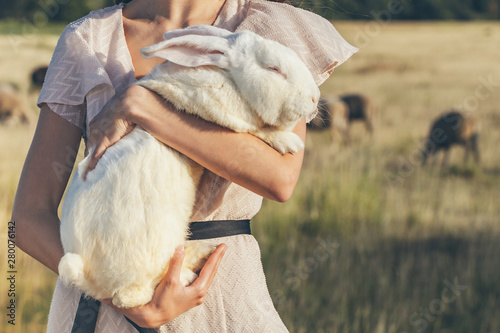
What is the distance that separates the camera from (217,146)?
1.47 metres

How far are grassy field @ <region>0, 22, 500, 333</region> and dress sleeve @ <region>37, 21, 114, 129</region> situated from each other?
90cm

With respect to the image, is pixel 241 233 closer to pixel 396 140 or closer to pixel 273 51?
pixel 273 51

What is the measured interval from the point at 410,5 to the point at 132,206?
508 inches

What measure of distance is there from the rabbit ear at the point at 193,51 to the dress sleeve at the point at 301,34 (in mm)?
284

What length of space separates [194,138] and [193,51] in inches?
8.4

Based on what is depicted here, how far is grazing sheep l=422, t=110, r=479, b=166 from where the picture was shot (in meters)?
6.44

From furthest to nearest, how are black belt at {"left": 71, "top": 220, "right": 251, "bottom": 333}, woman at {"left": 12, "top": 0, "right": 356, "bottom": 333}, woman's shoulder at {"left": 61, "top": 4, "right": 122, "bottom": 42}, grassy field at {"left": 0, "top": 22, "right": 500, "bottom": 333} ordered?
grassy field at {"left": 0, "top": 22, "right": 500, "bottom": 333}, woman's shoulder at {"left": 61, "top": 4, "right": 122, "bottom": 42}, black belt at {"left": 71, "top": 220, "right": 251, "bottom": 333}, woman at {"left": 12, "top": 0, "right": 356, "bottom": 333}

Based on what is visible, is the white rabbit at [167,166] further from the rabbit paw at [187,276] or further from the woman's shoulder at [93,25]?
the woman's shoulder at [93,25]

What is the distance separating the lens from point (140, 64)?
5.71 feet

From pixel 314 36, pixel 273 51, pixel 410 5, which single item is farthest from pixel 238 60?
pixel 410 5

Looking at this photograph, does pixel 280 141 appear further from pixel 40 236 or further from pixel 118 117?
pixel 40 236

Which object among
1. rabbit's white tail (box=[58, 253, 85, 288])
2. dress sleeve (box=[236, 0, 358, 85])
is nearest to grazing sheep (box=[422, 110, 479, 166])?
dress sleeve (box=[236, 0, 358, 85])

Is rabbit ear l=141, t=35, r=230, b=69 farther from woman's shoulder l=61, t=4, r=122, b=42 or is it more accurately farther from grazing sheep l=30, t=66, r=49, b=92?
grazing sheep l=30, t=66, r=49, b=92

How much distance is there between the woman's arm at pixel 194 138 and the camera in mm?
1443
